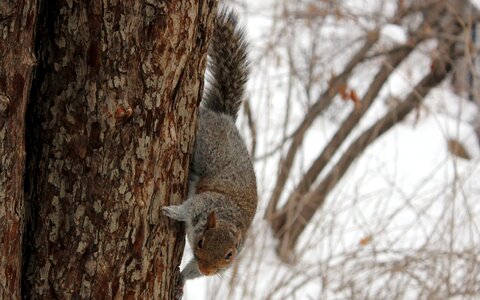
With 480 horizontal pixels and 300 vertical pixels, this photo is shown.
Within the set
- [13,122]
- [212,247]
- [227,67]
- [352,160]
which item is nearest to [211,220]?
[212,247]

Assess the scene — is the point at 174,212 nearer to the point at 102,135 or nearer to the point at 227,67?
the point at 102,135

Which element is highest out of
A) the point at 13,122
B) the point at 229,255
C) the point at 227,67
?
the point at 227,67

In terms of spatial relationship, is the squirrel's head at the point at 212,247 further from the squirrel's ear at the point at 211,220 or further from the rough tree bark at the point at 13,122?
the rough tree bark at the point at 13,122

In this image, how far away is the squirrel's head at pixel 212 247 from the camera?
1.99 m

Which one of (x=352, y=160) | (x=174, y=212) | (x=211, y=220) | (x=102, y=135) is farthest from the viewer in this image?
(x=352, y=160)

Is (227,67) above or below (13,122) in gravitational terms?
above

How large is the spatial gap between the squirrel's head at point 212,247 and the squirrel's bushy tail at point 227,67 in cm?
42

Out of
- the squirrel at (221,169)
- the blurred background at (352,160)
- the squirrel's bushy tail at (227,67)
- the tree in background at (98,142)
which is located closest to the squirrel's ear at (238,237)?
the squirrel at (221,169)

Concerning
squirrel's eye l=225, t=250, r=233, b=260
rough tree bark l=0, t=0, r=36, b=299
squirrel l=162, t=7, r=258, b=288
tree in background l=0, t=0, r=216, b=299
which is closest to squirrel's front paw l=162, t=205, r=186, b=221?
tree in background l=0, t=0, r=216, b=299

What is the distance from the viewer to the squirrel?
6.54ft

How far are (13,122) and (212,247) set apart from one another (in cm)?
76

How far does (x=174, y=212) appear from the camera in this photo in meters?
1.62

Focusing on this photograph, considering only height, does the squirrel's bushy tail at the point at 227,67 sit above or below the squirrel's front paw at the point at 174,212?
above

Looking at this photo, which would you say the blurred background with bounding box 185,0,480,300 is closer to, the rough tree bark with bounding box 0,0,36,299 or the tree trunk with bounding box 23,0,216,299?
the tree trunk with bounding box 23,0,216,299
